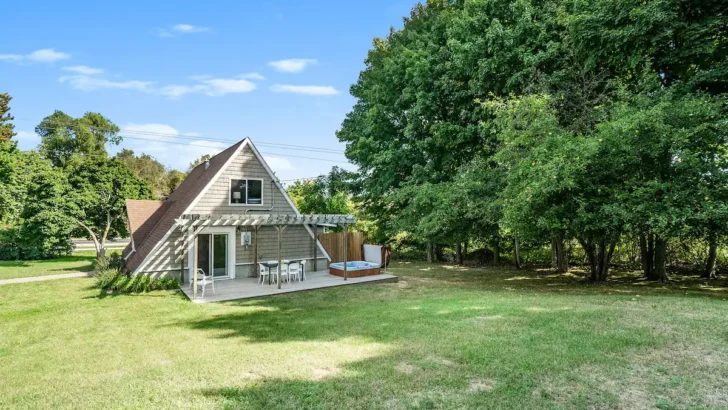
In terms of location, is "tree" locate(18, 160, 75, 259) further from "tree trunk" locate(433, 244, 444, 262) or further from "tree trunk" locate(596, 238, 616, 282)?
"tree trunk" locate(596, 238, 616, 282)

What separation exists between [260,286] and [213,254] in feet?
9.63

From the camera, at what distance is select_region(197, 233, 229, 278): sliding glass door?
13.9 metres

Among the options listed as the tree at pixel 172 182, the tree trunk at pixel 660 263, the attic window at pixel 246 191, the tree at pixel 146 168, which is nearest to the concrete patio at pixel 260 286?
the attic window at pixel 246 191

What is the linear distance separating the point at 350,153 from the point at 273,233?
9.43 metres

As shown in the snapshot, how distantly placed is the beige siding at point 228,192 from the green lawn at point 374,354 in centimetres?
487

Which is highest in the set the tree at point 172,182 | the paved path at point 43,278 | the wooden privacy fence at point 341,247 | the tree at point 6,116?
the tree at point 6,116

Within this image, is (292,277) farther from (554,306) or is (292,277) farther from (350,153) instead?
(350,153)

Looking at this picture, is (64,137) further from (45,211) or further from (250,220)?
(250,220)

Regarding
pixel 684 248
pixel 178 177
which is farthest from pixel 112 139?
pixel 684 248

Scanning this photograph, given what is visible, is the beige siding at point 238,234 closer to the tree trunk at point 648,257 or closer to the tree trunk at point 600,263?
the tree trunk at point 600,263

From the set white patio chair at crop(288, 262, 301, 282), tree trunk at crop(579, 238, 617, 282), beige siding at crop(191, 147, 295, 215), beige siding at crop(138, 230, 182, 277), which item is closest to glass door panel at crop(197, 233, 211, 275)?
beige siding at crop(138, 230, 182, 277)

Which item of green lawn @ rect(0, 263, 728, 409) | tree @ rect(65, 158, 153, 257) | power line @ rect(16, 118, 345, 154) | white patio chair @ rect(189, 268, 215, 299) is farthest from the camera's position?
power line @ rect(16, 118, 345, 154)

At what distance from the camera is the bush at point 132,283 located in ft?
38.5

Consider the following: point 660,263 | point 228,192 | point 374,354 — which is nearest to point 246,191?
point 228,192
